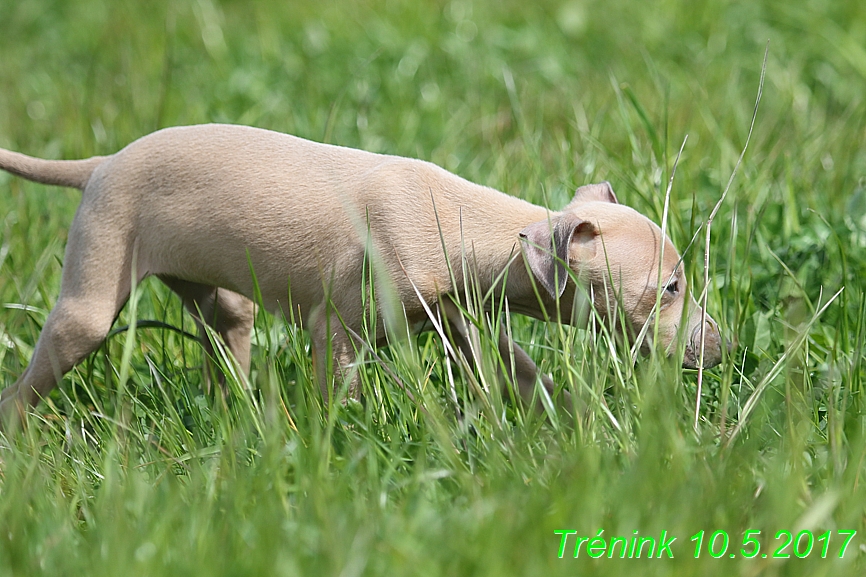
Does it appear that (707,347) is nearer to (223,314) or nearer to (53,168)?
(223,314)

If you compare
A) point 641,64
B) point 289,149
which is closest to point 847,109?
point 641,64

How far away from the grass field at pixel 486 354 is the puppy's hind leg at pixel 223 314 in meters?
0.08

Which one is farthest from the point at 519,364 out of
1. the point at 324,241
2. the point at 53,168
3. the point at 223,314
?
the point at 53,168

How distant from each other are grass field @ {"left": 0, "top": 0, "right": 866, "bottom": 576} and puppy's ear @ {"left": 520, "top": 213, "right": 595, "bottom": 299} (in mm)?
184

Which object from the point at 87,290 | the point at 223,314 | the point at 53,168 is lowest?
the point at 223,314

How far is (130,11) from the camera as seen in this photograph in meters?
7.89

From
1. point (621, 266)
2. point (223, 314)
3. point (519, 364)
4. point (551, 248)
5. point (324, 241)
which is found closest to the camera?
point (551, 248)

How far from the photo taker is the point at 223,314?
3631mm

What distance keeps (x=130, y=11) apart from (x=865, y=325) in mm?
6665

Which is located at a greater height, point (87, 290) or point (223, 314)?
point (87, 290)

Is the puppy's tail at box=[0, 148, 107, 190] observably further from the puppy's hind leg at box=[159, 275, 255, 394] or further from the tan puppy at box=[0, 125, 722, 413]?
the puppy's hind leg at box=[159, 275, 255, 394]

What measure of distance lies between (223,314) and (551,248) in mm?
1439

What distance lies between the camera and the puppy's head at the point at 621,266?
2.75m

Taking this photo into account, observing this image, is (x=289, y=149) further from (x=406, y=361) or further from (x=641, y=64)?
(x=641, y=64)
